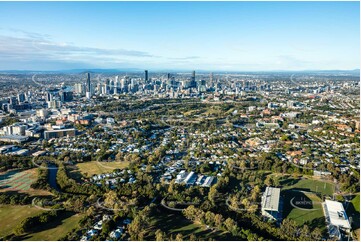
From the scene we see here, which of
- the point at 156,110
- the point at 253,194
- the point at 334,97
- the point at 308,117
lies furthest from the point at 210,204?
the point at 334,97

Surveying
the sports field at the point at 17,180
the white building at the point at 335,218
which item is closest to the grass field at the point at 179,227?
the white building at the point at 335,218

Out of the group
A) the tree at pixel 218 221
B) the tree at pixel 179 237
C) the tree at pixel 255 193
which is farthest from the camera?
the tree at pixel 255 193

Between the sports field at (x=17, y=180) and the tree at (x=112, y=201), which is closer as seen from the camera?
the tree at (x=112, y=201)

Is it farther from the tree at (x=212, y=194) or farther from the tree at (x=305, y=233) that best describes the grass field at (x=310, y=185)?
the tree at (x=305, y=233)

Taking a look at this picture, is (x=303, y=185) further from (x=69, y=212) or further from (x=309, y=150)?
(x=69, y=212)

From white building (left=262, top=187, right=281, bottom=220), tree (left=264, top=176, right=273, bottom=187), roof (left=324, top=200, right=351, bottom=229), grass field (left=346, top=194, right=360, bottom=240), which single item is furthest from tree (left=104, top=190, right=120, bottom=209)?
grass field (left=346, top=194, right=360, bottom=240)

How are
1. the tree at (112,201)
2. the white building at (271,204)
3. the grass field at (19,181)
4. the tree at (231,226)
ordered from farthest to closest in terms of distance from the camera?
the grass field at (19,181)
the tree at (112,201)
the white building at (271,204)
the tree at (231,226)

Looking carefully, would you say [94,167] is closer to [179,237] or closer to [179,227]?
[179,227]
